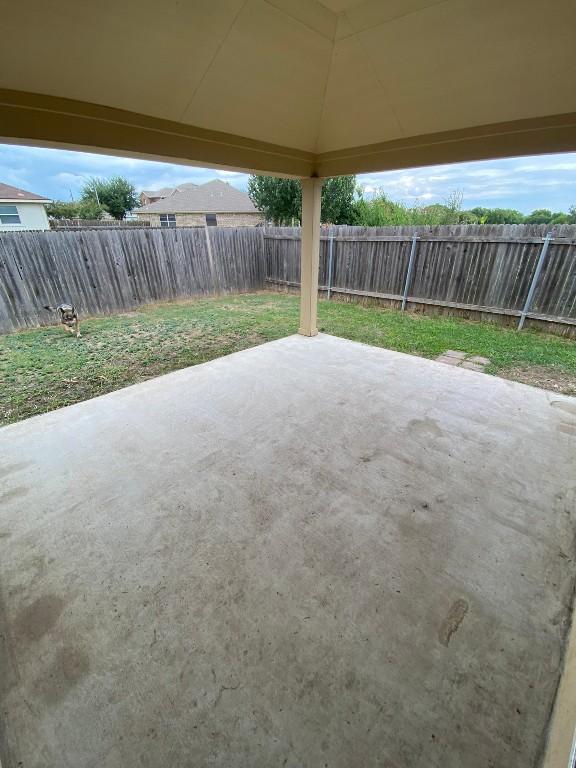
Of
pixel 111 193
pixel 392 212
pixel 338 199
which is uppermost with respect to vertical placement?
pixel 111 193

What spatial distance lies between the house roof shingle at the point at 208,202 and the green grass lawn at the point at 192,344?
13521 mm

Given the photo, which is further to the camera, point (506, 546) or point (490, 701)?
point (506, 546)

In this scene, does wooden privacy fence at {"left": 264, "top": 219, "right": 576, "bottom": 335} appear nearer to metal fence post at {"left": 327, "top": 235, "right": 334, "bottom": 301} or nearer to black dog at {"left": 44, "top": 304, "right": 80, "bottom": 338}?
metal fence post at {"left": 327, "top": 235, "right": 334, "bottom": 301}

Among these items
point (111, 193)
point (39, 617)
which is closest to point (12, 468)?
point (39, 617)

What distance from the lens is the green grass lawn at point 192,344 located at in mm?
3619

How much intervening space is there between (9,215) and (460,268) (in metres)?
15.8

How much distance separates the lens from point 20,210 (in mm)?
12812

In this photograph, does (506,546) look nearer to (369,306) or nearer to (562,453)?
(562,453)

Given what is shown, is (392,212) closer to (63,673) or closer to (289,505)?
(289,505)

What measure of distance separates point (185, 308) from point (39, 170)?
245ft

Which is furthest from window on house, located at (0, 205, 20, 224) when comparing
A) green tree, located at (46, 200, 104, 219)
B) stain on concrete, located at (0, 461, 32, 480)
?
stain on concrete, located at (0, 461, 32, 480)

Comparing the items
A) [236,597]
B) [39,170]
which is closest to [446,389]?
[236,597]

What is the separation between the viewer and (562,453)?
7.84ft

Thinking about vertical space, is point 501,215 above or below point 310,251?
above
